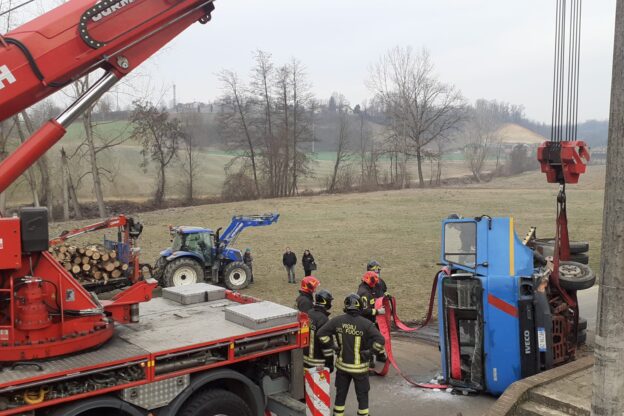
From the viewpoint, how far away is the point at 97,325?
18.6 ft

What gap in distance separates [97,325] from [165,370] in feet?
2.75

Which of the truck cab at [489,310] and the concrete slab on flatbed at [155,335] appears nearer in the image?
the concrete slab on flatbed at [155,335]

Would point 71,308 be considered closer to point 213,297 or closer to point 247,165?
point 213,297

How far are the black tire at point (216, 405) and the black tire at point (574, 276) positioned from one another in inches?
194

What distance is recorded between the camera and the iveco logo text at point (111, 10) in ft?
18.5

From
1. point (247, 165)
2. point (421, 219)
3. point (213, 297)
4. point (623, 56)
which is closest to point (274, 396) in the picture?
point (213, 297)

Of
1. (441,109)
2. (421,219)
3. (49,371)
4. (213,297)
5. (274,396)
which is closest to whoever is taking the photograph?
(49,371)

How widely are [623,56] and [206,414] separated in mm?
4930

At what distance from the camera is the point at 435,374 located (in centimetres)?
899

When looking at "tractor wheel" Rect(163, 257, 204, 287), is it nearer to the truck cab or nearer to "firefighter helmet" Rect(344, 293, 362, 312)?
the truck cab

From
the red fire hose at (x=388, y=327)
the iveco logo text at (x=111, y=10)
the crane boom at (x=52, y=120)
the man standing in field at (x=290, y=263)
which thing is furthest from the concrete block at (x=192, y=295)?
the man standing in field at (x=290, y=263)

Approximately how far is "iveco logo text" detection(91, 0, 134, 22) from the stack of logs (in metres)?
8.99

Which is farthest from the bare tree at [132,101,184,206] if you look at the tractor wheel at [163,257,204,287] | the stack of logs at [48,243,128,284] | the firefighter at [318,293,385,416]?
the firefighter at [318,293,385,416]

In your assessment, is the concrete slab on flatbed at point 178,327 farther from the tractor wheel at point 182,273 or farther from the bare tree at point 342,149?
Answer: the bare tree at point 342,149
